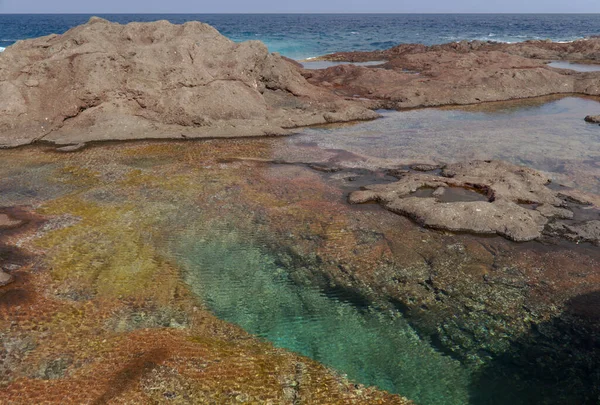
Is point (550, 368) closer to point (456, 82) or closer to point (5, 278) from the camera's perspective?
point (5, 278)

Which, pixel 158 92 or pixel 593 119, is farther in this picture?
pixel 593 119

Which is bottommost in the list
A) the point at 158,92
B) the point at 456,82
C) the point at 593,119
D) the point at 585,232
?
the point at 585,232

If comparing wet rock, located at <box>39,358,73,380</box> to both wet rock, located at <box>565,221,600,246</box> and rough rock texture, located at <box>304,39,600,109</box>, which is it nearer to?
wet rock, located at <box>565,221,600,246</box>

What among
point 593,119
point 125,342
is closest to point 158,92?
point 125,342

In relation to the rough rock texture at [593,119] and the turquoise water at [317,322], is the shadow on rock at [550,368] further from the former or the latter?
the rough rock texture at [593,119]

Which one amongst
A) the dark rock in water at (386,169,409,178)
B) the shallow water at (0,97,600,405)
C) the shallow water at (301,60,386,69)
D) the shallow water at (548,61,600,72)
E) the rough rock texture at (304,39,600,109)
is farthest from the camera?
the shallow water at (301,60,386,69)

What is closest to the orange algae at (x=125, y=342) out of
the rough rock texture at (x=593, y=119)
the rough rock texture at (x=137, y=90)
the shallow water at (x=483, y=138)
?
the shallow water at (x=483, y=138)

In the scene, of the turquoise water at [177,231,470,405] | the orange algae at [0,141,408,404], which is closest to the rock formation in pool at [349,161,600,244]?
the turquoise water at [177,231,470,405]
